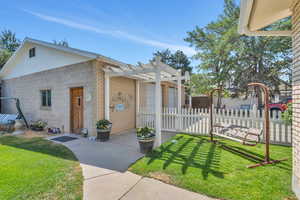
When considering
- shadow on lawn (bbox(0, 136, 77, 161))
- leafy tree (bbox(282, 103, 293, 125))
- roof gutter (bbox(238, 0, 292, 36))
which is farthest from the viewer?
leafy tree (bbox(282, 103, 293, 125))

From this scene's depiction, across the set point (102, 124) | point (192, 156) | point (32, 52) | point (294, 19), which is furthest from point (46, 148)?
point (294, 19)

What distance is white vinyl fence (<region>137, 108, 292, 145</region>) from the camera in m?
4.71

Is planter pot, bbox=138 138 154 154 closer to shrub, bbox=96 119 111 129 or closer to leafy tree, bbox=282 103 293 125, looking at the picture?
shrub, bbox=96 119 111 129

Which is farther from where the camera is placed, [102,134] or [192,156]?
[102,134]

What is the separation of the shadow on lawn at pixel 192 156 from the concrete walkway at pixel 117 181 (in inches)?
24.6

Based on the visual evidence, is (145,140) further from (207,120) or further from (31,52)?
(31,52)

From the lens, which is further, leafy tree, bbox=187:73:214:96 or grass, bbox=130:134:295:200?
leafy tree, bbox=187:73:214:96

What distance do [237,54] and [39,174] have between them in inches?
490

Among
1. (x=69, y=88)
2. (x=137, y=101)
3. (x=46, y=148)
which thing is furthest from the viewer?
(x=137, y=101)

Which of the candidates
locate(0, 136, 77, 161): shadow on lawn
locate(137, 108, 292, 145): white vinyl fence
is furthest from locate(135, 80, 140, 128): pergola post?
locate(0, 136, 77, 161): shadow on lawn

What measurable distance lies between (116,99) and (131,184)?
4333 mm

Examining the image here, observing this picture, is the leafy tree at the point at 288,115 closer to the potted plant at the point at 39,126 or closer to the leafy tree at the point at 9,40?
the potted plant at the point at 39,126

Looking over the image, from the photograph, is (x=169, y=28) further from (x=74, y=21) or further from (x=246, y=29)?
(x=246, y=29)

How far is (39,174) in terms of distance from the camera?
9.54 feet
